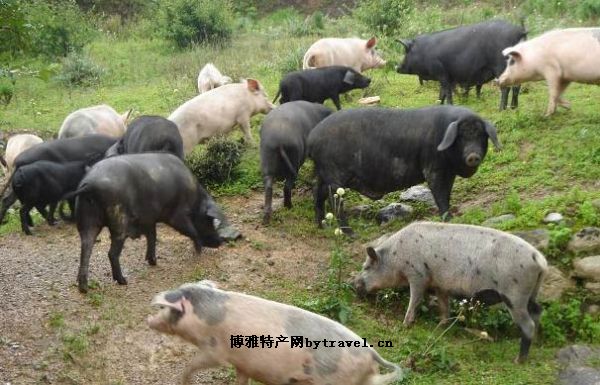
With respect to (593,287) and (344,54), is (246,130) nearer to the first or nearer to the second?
(344,54)

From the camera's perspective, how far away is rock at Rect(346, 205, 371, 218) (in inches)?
363

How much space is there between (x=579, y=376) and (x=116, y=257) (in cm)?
383

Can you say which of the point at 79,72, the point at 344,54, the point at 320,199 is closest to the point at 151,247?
the point at 320,199

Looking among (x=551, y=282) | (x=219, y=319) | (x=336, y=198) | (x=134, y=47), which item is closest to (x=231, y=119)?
(x=336, y=198)

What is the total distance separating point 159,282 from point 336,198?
248 centimetres

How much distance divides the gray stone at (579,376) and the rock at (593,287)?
3.20 feet

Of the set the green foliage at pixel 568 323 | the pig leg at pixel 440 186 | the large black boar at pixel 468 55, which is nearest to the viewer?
the green foliage at pixel 568 323

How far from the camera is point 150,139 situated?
30.3ft

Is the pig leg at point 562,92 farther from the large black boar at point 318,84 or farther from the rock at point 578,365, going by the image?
the rock at point 578,365

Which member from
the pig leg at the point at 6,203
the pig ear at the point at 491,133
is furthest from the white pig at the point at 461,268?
the pig leg at the point at 6,203

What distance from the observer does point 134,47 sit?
821 inches

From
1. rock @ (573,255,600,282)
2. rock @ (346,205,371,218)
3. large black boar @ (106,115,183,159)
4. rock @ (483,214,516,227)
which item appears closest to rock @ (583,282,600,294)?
rock @ (573,255,600,282)

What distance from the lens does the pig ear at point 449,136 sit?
25.5ft

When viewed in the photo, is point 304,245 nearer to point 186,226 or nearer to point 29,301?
point 186,226
